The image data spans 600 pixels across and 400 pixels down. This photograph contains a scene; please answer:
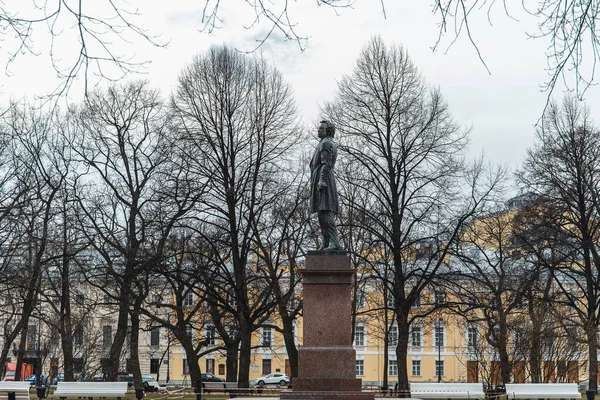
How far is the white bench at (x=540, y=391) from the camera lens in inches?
945

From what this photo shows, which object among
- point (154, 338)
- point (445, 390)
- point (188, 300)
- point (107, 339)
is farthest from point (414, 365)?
point (445, 390)

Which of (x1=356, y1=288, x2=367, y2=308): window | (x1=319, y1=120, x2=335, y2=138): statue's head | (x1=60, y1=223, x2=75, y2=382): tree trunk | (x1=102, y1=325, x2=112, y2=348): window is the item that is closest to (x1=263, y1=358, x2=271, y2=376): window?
(x1=102, y1=325, x2=112, y2=348): window

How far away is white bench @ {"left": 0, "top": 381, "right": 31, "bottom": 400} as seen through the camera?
23011 mm

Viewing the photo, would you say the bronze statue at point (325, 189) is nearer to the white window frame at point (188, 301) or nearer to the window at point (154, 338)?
the white window frame at point (188, 301)

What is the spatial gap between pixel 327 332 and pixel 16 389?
10.1 m

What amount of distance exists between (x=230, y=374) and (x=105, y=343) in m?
8.08

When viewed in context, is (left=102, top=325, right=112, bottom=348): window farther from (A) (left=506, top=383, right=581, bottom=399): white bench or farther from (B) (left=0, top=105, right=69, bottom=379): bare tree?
(A) (left=506, top=383, right=581, bottom=399): white bench

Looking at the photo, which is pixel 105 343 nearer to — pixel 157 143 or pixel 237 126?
pixel 157 143

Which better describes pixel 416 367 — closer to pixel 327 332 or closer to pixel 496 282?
pixel 496 282

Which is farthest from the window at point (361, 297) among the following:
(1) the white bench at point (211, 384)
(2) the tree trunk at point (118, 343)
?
(2) the tree trunk at point (118, 343)

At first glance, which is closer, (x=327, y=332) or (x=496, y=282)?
(x=327, y=332)

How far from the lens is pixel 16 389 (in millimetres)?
23109

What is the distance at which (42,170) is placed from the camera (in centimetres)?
3484

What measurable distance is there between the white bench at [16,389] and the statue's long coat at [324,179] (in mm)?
10117
